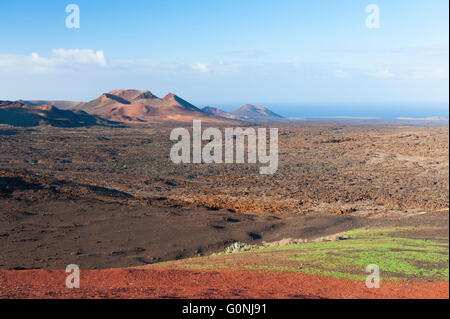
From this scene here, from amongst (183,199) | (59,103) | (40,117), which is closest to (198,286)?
(183,199)

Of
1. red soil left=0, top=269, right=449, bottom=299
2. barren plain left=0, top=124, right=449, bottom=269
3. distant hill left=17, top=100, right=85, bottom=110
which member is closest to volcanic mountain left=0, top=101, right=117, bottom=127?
barren plain left=0, top=124, right=449, bottom=269

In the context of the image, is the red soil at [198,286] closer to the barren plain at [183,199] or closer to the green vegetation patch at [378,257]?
the green vegetation patch at [378,257]

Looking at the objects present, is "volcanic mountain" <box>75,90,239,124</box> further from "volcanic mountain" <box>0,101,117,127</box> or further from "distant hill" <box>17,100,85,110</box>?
"distant hill" <box>17,100,85,110</box>

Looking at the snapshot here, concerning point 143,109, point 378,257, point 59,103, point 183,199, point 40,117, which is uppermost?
point 59,103

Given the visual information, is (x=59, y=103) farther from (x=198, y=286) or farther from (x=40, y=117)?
(x=198, y=286)

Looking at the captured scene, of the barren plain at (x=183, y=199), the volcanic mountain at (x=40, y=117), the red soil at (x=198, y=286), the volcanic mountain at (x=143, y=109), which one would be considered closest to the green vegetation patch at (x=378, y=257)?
the red soil at (x=198, y=286)

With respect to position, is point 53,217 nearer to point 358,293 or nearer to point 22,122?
point 358,293

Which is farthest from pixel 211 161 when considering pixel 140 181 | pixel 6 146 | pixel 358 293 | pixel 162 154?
pixel 358 293

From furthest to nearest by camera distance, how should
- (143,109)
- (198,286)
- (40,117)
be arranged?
(143,109) → (40,117) → (198,286)
